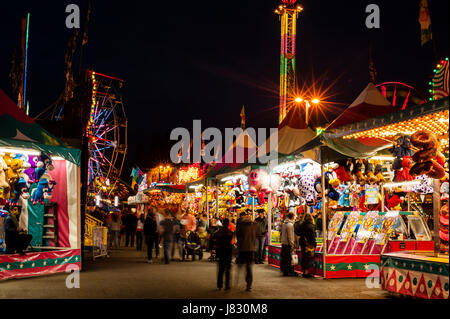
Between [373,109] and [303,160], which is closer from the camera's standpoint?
[373,109]

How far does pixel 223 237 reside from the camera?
30.4 ft

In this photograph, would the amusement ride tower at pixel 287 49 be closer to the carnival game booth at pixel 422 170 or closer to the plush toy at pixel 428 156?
the carnival game booth at pixel 422 170

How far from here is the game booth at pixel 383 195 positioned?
7609 mm

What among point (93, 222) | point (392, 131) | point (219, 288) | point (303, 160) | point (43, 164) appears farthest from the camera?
point (93, 222)

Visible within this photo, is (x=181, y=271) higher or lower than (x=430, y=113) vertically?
lower

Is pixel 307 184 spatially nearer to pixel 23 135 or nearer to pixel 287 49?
pixel 23 135

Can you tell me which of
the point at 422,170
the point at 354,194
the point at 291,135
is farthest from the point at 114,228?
the point at 422,170

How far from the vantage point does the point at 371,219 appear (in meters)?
12.1

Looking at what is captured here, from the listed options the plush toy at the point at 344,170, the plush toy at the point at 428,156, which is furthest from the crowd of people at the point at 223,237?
the plush toy at the point at 428,156

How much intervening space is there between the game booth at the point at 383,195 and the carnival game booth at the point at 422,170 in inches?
0.6

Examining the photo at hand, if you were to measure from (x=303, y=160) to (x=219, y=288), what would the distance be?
4.89 metres

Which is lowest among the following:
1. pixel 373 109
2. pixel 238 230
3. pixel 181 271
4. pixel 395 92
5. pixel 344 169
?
pixel 181 271
